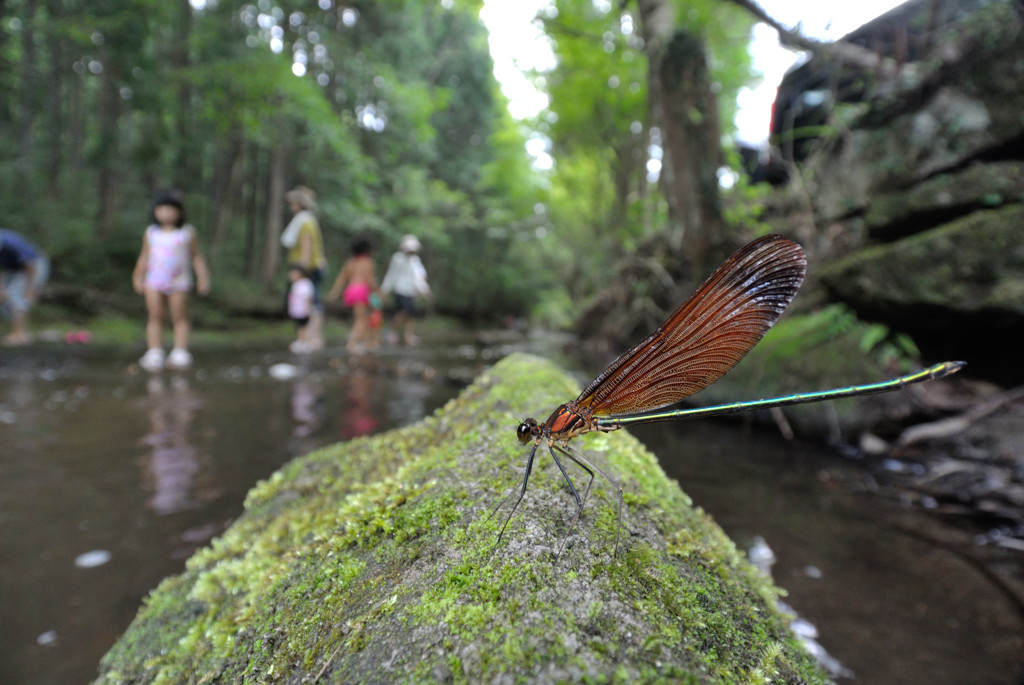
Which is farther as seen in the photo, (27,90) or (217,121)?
(27,90)

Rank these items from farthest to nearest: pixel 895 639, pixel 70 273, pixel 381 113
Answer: pixel 381 113 < pixel 70 273 < pixel 895 639

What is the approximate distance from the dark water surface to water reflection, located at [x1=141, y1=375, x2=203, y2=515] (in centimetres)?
2

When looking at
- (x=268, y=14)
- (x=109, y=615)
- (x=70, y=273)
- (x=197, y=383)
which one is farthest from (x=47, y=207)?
(x=109, y=615)

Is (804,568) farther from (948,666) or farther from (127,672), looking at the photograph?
(127,672)

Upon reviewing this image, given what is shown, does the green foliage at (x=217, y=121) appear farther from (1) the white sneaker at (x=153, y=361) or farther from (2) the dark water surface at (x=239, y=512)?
(2) the dark water surface at (x=239, y=512)

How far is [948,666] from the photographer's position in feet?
6.31

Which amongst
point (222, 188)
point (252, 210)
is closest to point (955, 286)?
point (222, 188)

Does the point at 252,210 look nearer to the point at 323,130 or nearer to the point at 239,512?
the point at 323,130

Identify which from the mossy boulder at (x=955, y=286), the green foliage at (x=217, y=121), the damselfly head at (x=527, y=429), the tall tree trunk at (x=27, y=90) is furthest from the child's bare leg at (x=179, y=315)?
the tall tree trunk at (x=27, y=90)

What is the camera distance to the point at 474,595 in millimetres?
981

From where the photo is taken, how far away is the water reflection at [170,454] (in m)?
2.96

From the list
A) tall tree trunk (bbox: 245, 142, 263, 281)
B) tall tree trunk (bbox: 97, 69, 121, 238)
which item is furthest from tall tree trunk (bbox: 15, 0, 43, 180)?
tall tree trunk (bbox: 245, 142, 263, 281)

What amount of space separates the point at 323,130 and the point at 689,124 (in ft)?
37.0

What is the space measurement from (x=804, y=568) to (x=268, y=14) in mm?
19955
